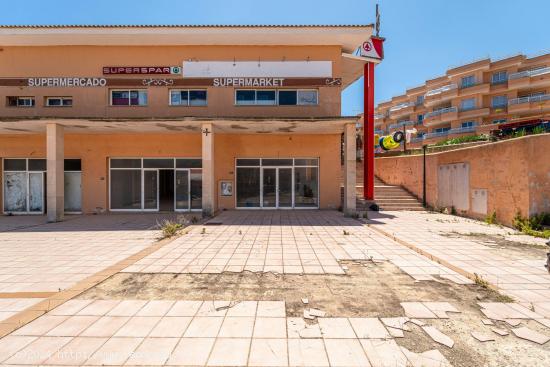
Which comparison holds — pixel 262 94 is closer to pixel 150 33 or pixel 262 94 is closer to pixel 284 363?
pixel 150 33

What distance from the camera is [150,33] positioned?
44.7 feet

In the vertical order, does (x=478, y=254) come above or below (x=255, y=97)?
below

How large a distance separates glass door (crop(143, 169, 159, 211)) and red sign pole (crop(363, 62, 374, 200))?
1127cm

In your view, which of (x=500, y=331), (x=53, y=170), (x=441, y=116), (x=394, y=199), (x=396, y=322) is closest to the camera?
(x=500, y=331)

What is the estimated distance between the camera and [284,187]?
578 inches

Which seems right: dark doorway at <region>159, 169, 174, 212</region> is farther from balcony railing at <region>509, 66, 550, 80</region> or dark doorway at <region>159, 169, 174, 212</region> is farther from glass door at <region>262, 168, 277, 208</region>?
balcony railing at <region>509, 66, 550, 80</region>

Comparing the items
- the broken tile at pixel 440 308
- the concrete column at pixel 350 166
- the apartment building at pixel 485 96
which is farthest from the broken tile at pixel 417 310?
the apartment building at pixel 485 96

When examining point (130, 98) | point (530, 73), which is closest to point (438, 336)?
point (130, 98)

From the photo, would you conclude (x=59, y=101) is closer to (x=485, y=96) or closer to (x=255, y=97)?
(x=255, y=97)

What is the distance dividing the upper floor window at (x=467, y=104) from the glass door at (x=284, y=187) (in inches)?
1397

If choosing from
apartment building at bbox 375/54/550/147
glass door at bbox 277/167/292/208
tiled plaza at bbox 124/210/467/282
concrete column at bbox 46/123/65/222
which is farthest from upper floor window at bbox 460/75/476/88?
concrete column at bbox 46/123/65/222

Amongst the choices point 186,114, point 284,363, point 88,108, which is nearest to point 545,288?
point 284,363

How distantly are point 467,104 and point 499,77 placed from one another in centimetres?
450

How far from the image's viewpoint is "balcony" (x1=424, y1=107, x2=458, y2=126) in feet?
125
